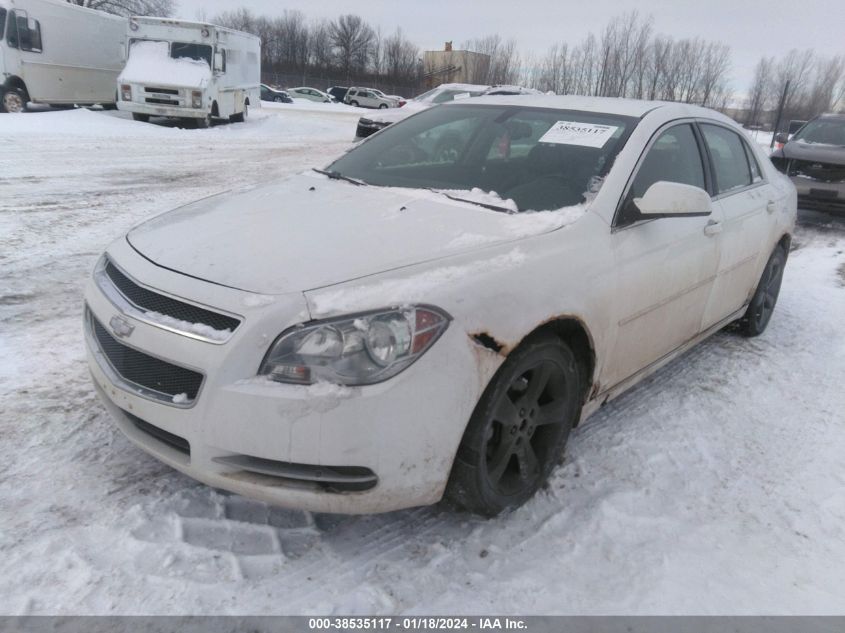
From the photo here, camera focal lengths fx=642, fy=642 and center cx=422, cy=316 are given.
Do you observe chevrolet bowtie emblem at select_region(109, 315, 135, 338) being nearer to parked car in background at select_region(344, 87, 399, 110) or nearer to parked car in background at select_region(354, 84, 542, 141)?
parked car in background at select_region(354, 84, 542, 141)

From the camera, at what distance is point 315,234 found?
8.45ft

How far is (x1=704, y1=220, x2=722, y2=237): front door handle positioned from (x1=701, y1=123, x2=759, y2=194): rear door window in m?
0.36

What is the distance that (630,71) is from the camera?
3903cm

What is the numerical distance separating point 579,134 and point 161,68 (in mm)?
16345

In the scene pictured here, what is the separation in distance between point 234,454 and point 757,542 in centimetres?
209

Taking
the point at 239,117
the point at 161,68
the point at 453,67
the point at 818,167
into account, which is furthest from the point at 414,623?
the point at 453,67

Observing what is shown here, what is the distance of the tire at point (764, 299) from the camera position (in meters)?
4.66

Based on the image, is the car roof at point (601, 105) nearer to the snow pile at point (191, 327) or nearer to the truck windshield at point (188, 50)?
the snow pile at point (191, 327)

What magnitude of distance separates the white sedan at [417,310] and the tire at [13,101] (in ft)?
56.3

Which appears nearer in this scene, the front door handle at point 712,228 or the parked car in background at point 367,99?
the front door handle at point 712,228

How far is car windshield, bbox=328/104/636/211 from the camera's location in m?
3.10

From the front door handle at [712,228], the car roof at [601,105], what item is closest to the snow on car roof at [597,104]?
the car roof at [601,105]

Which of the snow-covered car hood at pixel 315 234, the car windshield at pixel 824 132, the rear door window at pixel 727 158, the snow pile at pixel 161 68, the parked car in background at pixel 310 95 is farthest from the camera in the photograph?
the parked car in background at pixel 310 95

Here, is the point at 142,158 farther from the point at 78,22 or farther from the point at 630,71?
the point at 630,71
